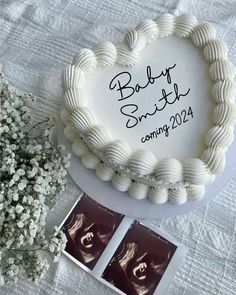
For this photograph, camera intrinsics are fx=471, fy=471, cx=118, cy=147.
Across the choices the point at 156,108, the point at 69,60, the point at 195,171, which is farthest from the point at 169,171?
the point at 69,60

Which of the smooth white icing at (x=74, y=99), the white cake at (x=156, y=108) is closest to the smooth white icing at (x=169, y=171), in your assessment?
the white cake at (x=156, y=108)

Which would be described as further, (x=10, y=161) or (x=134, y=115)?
(x=134, y=115)

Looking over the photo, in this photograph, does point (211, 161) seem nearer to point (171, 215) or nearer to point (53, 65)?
point (171, 215)

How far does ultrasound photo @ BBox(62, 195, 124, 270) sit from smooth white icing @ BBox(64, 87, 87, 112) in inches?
8.8

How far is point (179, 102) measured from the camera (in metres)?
1.02

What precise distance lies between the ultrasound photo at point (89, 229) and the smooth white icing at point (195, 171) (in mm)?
202

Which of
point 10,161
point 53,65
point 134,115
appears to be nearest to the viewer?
point 10,161

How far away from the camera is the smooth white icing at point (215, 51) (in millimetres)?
1038

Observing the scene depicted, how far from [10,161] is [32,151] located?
2.5 inches

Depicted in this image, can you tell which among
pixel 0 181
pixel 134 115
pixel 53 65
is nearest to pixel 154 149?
pixel 134 115

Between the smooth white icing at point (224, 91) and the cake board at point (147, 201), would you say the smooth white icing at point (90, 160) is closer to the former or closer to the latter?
the cake board at point (147, 201)

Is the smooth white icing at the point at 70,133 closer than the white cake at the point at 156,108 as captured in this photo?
No

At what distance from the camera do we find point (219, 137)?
970mm

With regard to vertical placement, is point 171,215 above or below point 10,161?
above
